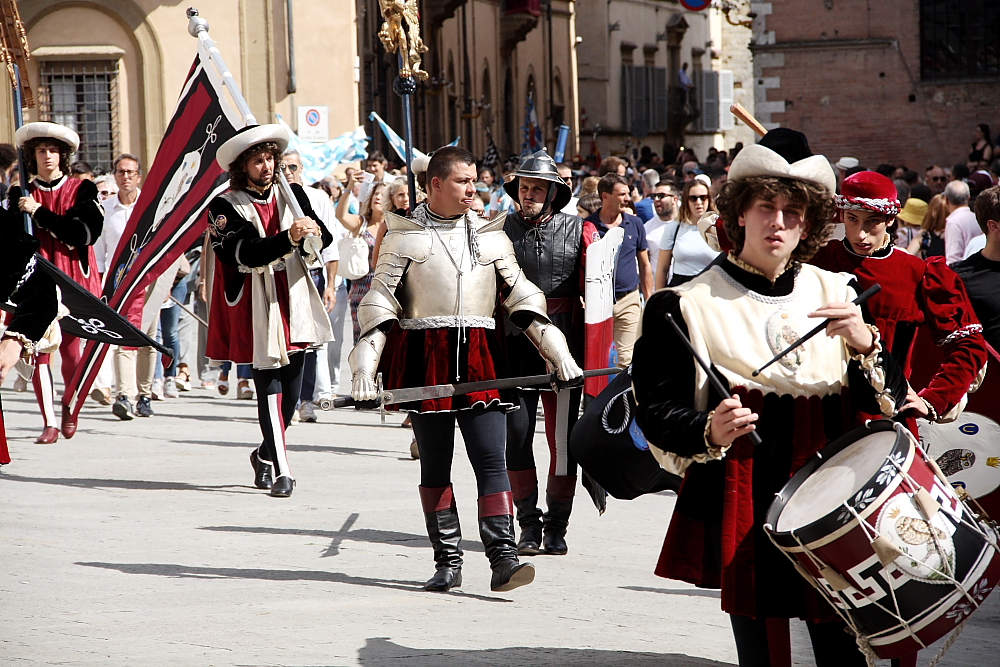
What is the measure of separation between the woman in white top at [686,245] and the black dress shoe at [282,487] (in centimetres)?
349

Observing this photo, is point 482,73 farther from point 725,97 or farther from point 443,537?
point 443,537

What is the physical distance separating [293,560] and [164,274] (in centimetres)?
373

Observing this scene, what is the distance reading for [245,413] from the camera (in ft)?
43.2

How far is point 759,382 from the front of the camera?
4160mm

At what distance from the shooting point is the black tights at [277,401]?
8.91 metres

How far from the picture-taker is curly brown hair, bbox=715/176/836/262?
424 cm

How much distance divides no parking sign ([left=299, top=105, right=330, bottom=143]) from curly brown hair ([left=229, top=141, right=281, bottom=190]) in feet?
48.5

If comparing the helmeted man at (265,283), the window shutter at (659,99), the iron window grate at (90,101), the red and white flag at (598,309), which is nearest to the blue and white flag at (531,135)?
the iron window grate at (90,101)

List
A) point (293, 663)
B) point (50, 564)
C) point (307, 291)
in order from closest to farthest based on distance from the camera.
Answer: point (293, 663)
point (50, 564)
point (307, 291)

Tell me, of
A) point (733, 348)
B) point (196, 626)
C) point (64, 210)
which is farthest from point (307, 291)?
point (733, 348)

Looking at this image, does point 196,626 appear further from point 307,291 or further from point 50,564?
point 307,291

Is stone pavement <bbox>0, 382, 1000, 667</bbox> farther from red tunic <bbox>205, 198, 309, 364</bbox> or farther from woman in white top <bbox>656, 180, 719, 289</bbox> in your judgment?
woman in white top <bbox>656, 180, 719, 289</bbox>

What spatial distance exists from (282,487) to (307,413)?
3.82 metres

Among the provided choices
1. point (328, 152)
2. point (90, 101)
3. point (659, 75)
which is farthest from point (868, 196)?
point (659, 75)
